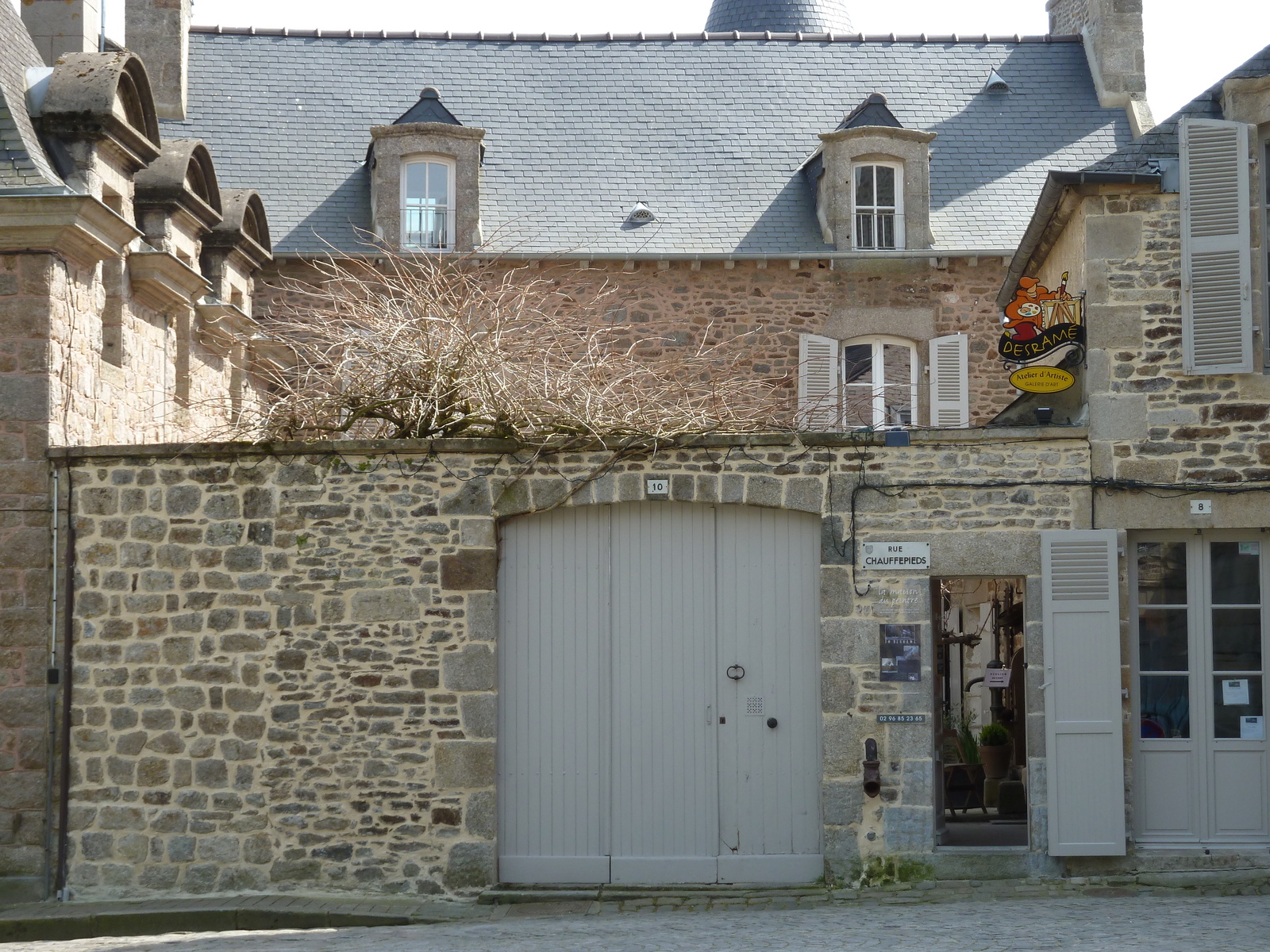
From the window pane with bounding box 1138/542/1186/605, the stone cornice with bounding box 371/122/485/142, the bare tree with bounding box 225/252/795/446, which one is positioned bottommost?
the window pane with bounding box 1138/542/1186/605

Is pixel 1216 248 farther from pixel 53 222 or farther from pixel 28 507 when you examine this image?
pixel 28 507

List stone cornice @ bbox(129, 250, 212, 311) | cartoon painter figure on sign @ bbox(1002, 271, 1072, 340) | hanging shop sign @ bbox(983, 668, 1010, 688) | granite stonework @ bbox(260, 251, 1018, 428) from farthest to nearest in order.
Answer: granite stonework @ bbox(260, 251, 1018, 428) → stone cornice @ bbox(129, 250, 212, 311) → hanging shop sign @ bbox(983, 668, 1010, 688) → cartoon painter figure on sign @ bbox(1002, 271, 1072, 340)

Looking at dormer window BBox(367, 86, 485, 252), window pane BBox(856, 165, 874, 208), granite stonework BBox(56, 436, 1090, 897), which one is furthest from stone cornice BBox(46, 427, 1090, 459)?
window pane BBox(856, 165, 874, 208)

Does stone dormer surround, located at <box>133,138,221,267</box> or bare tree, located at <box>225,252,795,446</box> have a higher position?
stone dormer surround, located at <box>133,138,221,267</box>

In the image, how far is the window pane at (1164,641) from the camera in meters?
8.69

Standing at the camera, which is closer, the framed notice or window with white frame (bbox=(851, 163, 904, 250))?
the framed notice

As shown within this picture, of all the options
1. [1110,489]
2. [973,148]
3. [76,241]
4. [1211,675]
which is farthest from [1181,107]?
[973,148]

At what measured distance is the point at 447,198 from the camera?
52.7ft

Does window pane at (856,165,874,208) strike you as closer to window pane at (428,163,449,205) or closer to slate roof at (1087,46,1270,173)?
window pane at (428,163,449,205)

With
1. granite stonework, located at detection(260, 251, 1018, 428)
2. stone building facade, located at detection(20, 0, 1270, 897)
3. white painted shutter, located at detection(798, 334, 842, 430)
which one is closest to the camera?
stone building facade, located at detection(20, 0, 1270, 897)

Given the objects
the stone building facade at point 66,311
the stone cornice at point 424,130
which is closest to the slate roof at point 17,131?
the stone building facade at point 66,311

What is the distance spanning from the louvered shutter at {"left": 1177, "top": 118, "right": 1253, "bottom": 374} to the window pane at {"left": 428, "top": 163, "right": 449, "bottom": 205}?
9128 millimetres

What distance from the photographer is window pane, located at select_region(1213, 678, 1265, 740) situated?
338 inches

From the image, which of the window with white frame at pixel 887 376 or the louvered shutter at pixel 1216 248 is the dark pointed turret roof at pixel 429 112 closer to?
the window with white frame at pixel 887 376
